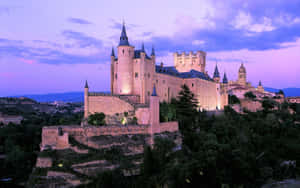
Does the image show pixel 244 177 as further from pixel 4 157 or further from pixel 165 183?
pixel 4 157

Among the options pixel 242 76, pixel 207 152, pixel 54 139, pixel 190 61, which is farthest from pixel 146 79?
pixel 242 76

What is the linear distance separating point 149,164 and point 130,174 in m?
2.79

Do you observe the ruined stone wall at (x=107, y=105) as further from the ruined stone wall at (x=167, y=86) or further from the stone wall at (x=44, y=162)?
the stone wall at (x=44, y=162)

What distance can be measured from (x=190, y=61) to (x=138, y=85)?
25217 millimetres

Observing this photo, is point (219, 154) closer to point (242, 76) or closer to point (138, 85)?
point (138, 85)

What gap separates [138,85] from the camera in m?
45.3

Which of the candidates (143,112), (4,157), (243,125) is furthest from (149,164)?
(4,157)

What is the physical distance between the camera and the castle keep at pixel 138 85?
1591 inches

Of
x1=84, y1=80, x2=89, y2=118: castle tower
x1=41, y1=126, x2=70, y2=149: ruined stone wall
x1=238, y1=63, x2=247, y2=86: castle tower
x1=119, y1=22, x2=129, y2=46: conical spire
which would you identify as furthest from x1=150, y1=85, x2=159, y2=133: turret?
x1=238, y1=63, x2=247, y2=86: castle tower

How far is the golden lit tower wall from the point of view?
66250 millimetres

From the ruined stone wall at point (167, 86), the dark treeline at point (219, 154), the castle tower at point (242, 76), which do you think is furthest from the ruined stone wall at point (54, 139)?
the castle tower at point (242, 76)

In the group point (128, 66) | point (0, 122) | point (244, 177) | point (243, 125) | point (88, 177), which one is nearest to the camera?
point (88, 177)

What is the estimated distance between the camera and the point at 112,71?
155 feet

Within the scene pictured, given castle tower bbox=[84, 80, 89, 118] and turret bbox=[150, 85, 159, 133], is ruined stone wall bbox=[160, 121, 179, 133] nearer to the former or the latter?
turret bbox=[150, 85, 159, 133]
